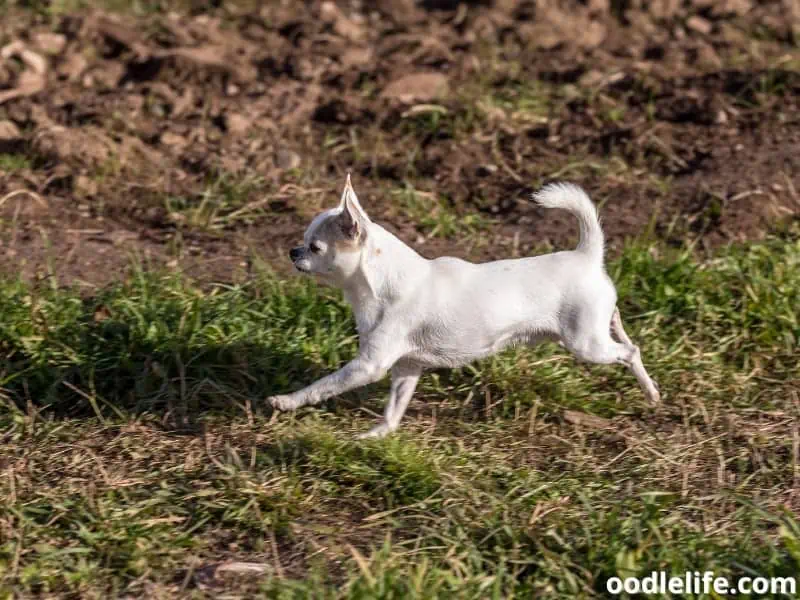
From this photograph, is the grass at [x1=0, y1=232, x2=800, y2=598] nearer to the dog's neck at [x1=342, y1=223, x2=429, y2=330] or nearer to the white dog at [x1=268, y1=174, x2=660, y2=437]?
the white dog at [x1=268, y1=174, x2=660, y2=437]

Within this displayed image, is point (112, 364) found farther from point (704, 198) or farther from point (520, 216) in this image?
point (704, 198)

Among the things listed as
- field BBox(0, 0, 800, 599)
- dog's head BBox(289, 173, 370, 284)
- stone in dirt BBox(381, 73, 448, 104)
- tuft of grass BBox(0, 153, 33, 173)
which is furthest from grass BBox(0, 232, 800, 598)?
stone in dirt BBox(381, 73, 448, 104)

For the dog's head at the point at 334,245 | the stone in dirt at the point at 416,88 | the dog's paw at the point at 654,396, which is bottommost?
the dog's paw at the point at 654,396

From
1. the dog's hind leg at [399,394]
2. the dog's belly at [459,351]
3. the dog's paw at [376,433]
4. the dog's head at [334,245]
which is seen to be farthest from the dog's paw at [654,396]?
the dog's head at [334,245]

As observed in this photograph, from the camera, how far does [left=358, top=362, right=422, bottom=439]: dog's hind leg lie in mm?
4750

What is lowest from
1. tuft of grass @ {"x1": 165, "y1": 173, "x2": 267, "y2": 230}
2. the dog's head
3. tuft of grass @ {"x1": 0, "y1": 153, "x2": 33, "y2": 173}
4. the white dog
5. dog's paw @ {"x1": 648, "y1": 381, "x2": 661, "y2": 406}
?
dog's paw @ {"x1": 648, "y1": 381, "x2": 661, "y2": 406}

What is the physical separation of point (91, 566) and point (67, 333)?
1.43 meters

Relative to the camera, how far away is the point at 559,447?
4.83 metres

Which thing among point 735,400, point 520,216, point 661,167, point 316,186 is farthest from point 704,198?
point 316,186

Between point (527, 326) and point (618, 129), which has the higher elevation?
point (527, 326)

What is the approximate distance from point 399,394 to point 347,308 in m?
0.76

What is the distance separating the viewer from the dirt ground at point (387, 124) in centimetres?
613

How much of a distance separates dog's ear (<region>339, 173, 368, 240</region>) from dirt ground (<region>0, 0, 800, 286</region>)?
4.54 feet

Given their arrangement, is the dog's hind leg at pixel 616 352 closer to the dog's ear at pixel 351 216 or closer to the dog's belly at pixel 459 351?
the dog's belly at pixel 459 351
